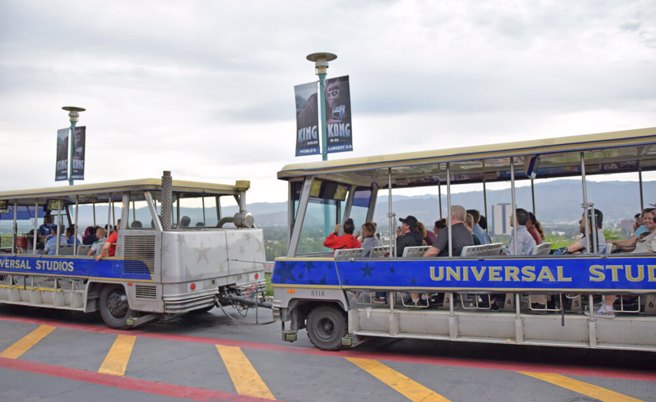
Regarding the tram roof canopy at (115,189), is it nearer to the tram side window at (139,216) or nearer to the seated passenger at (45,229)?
the tram side window at (139,216)

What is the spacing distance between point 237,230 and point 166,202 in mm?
1770

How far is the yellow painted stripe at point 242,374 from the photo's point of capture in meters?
6.36

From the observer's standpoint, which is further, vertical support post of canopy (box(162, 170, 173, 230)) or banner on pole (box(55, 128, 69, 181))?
banner on pole (box(55, 128, 69, 181))

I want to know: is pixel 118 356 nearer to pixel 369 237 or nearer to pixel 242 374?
pixel 242 374

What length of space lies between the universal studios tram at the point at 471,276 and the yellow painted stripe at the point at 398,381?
0.42 metres

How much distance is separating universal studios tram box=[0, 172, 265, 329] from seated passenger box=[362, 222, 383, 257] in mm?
2758

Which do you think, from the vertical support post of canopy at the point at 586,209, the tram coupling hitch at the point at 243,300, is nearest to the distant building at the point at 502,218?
the vertical support post of canopy at the point at 586,209

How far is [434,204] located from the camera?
974 centimetres

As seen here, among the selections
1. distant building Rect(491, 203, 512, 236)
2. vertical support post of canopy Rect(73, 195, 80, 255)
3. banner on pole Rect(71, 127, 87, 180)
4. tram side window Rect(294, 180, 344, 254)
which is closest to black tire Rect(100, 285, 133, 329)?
vertical support post of canopy Rect(73, 195, 80, 255)

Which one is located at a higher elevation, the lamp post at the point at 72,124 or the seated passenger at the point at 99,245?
the lamp post at the point at 72,124

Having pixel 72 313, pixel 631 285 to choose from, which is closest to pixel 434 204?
pixel 631 285

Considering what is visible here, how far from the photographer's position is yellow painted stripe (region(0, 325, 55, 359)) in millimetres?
8625

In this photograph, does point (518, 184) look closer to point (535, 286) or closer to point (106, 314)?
point (535, 286)

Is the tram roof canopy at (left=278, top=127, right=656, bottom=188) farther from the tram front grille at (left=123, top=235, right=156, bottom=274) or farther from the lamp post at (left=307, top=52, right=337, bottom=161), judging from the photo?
the lamp post at (left=307, top=52, right=337, bottom=161)
